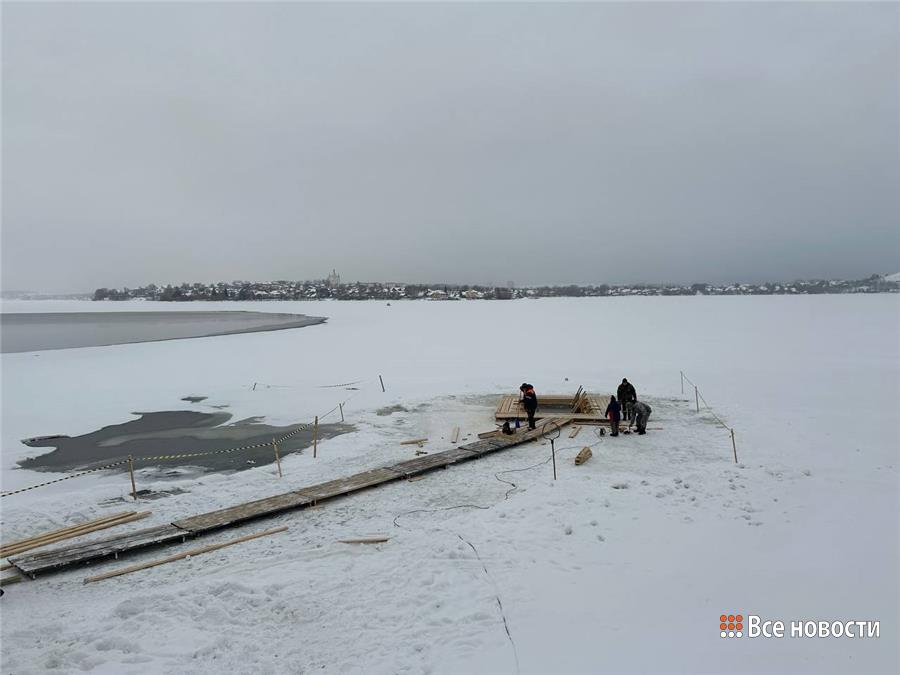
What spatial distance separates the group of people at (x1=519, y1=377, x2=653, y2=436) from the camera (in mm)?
12164

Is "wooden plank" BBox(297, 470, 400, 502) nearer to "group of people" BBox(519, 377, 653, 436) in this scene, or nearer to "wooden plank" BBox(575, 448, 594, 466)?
"wooden plank" BBox(575, 448, 594, 466)

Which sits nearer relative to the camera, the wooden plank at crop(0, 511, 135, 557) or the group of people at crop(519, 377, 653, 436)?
the wooden plank at crop(0, 511, 135, 557)

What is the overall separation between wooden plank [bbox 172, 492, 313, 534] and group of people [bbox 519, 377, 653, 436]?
19.4ft

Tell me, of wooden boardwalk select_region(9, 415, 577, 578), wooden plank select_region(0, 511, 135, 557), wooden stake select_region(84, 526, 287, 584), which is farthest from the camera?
wooden plank select_region(0, 511, 135, 557)

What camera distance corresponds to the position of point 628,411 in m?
12.6

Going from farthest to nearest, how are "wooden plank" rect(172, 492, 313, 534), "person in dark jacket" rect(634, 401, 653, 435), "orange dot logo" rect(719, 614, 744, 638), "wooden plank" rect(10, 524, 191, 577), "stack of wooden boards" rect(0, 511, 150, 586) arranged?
"person in dark jacket" rect(634, 401, 653, 435)
"wooden plank" rect(172, 492, 313, 534)
"stack of wooden boards" rect(0, 511, 150, 586)
"wooden plank" rect(10, 524, 191, 577)
"orange dot logo" rect(719, 614, 744, 638)

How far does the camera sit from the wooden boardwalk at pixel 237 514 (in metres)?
6.57

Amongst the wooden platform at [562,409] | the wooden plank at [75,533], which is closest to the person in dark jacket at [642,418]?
the wooden platform at [562,409]

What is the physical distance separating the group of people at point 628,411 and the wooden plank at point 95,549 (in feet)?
29.2

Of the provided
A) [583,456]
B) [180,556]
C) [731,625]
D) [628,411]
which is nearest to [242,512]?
[180,556]

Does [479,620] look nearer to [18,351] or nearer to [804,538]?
[804,538]

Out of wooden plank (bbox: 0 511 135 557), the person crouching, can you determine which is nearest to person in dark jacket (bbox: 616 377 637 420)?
the person crouching

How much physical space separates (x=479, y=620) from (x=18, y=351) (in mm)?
36080

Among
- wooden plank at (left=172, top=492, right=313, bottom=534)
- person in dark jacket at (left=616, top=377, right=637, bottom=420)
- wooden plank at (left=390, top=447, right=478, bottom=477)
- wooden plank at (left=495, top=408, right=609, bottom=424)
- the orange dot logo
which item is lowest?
the orange dot logo
